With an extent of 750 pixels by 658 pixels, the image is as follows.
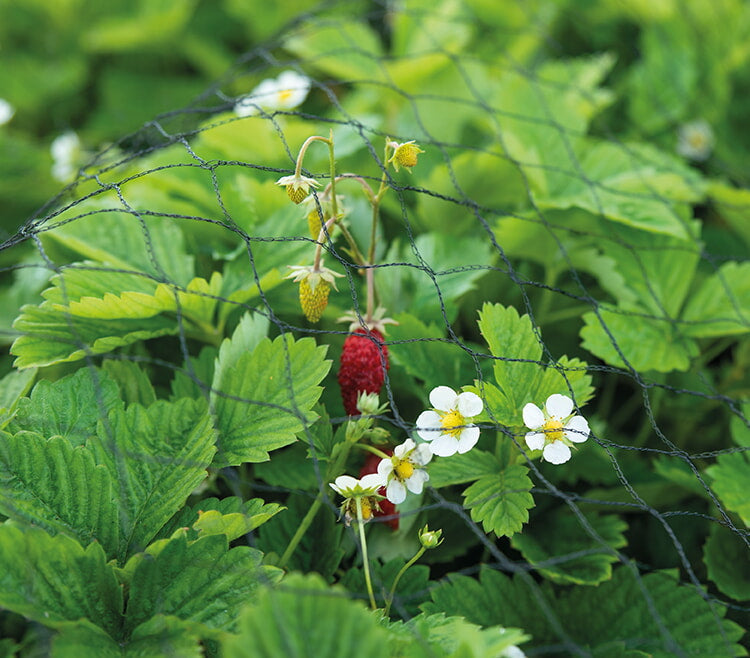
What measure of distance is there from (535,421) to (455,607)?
182mm

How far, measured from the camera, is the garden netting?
0.56 m

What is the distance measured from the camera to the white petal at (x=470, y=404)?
637 millimetres

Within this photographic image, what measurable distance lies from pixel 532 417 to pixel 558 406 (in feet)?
0.09

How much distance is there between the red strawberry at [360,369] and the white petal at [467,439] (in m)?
0.10

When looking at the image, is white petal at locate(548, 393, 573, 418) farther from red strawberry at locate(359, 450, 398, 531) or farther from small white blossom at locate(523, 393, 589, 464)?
red strawberry at locate(359, 450, 398, 531)

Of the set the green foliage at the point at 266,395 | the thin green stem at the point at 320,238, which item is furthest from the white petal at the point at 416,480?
the thin green stem at the point at 320,238

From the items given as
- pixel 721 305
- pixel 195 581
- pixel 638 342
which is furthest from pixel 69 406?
pixel 721 305

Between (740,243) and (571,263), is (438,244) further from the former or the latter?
(740,243)

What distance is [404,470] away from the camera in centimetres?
63

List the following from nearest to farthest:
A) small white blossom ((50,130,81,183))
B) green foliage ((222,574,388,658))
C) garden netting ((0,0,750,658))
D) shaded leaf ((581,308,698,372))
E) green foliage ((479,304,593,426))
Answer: green foliage ((222,574,388,658))
garden netting ((0,0,750,658))
green foliage ((479,304,593,426))
shaded leaf ((581,308,698,372))
small white blossom ((50,130,81,183))

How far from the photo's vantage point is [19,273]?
3.33 feet

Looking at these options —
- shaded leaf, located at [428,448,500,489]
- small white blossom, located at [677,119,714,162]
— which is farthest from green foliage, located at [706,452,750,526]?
small white blossom, located at [677,119,714,162]

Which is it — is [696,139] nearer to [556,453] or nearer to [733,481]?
[733,481]

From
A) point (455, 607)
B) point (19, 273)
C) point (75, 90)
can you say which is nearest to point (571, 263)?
point (455, 607)
